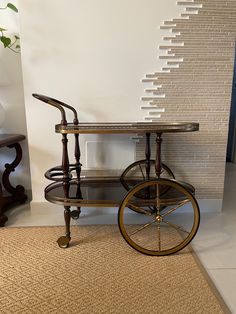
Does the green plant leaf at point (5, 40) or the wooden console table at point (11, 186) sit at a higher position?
the green plant leaf at point (5, 40)

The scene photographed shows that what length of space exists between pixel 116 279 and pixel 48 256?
1.35ft

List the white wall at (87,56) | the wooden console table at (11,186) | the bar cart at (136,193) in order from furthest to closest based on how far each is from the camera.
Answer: the wooden console table at (11,186) < the white wall at (87,56) < the bar cart at (136,193)

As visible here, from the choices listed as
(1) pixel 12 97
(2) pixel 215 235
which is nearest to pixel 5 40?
(1) pixel 12 97

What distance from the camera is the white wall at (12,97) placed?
1981 mm

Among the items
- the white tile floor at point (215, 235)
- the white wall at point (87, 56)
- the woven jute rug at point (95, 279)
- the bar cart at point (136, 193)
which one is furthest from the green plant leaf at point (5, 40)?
the woven jute rug at point (95, 279)

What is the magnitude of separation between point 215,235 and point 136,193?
59 cm

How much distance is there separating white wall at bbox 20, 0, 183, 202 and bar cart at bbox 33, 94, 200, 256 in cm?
20

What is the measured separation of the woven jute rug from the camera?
1.06 m

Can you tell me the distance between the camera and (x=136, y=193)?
1583 mm

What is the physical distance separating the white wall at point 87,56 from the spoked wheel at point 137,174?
0.34 m

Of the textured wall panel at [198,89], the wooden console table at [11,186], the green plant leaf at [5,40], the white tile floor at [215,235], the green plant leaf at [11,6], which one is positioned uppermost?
the green plant leaf at [11,6]

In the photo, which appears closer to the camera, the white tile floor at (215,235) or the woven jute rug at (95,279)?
the woven jute rug at (95,279)

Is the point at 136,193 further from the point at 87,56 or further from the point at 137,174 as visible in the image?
the point at 87,56

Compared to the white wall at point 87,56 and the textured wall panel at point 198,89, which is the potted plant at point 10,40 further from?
the textured wall panel at point 198,89
